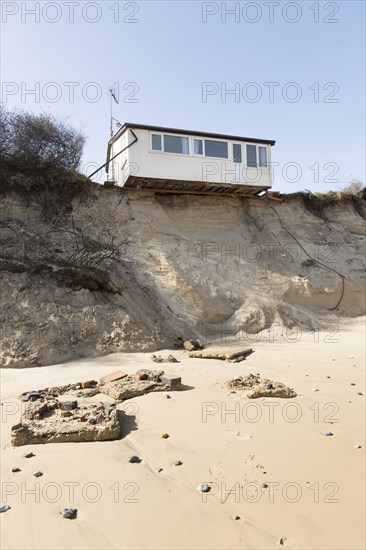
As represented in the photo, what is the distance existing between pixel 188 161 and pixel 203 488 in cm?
1311

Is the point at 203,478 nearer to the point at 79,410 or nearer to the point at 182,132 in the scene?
the point at 79,410

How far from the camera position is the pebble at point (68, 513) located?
8.34ft

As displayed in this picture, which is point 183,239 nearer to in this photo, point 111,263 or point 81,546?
point 111,263

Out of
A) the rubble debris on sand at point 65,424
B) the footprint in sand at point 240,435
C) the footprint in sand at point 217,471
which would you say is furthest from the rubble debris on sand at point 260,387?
the rubble debris on sand at point 65,424

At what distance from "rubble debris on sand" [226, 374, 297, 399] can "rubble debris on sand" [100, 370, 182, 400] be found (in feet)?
2.70

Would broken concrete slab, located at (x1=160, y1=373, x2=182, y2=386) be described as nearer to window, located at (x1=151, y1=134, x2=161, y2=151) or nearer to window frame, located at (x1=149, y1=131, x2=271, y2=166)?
window frame, located at (x1=149, y1=131, x2=271, y2=166)

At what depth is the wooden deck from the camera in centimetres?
1421

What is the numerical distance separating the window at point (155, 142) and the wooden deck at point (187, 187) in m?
1.26

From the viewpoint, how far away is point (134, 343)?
868 centimetres

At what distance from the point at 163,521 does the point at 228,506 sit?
485 millimetres

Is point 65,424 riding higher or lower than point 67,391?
higher

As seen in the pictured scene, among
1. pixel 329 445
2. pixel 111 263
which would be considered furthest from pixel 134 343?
pixel 329 445

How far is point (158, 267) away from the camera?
1222cm

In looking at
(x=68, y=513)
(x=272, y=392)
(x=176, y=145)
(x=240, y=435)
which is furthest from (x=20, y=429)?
(x=176, y=145)
